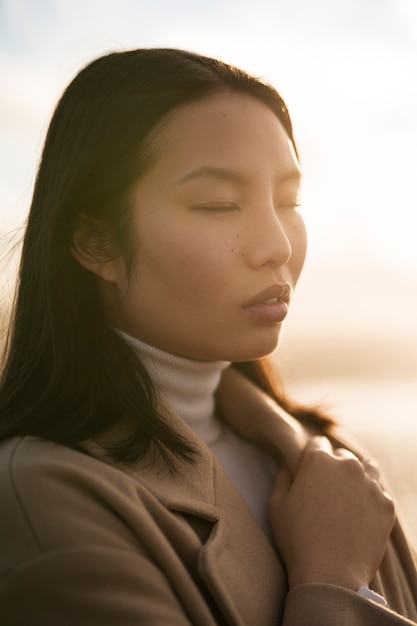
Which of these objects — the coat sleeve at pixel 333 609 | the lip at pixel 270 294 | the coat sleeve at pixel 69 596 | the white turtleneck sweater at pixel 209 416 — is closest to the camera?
the coat sleeve at pixel 69 596

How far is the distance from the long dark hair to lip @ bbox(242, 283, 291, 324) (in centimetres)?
26

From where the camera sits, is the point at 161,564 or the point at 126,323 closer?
the point at 161,564

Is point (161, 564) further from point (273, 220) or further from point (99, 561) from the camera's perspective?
point (273, 220)

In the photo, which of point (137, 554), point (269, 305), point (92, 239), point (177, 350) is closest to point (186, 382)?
point (177, 350)

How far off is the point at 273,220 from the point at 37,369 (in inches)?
22.3

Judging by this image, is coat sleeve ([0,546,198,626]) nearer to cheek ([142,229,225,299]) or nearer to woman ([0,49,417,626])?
woman ([0,49,417,626])

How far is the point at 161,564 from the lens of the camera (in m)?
1.23

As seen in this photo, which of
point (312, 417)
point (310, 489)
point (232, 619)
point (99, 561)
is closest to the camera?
point (99, 561)

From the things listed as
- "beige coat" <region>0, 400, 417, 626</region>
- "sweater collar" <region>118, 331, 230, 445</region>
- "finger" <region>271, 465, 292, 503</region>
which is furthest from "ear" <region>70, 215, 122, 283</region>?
"finger" <region>271, 465, 292, 503</region>

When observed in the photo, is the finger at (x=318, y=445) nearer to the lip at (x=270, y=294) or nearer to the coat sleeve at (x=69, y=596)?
the lip at (x=270, y=294)

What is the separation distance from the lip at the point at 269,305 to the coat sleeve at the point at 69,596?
0.58 m

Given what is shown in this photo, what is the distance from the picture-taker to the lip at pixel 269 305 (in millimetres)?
1505

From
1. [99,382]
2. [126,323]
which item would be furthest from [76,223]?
[99,382]

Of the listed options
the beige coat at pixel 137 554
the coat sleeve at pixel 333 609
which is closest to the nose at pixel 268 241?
the beige coat at pixel 137 554
